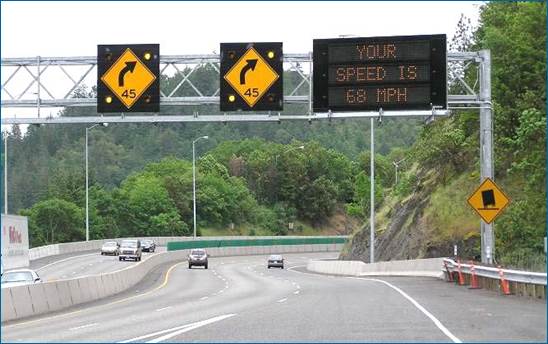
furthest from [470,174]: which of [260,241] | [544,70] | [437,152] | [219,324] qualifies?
[260,241]

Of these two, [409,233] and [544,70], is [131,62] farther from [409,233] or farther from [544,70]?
[409,233]

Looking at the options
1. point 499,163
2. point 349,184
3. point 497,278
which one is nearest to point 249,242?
point 349,184

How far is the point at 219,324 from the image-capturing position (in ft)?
70.1

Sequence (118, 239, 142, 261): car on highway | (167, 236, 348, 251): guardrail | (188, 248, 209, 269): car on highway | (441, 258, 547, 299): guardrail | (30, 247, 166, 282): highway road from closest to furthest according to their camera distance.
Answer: (441, 258, 547, 299): guardrail
(30, 247, 166, 282): highway road
(188, 248, 209, 269): car on highway
(118, 239, 142, 261): car on highway
(167, 236, 348, 251): guardrail

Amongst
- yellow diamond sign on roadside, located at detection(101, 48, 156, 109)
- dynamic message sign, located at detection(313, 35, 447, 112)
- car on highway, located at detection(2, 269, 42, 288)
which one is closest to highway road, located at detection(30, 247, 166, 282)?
car on highway, located at detection(2, 269, 42, 288)

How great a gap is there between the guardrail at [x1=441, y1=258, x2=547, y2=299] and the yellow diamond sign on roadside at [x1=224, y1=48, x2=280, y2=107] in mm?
Result: 9607

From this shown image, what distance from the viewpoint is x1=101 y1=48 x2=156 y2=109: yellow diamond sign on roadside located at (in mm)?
33219

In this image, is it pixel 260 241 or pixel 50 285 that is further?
pixel 260 241

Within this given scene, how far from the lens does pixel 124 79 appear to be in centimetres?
3334

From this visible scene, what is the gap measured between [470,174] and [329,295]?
27.9 metres

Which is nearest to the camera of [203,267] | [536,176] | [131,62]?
[131,62]

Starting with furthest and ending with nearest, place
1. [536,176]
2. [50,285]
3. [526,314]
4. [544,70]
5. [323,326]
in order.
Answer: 1. [544,70]
2. [536,176]
3. [50,285]
4. [526,314]
5. [323,326]

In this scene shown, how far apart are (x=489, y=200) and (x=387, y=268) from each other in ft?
77.8

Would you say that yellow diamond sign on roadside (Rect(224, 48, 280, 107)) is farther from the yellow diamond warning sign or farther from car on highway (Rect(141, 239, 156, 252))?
car on highway (Rect(141, 239, 156, 252))
